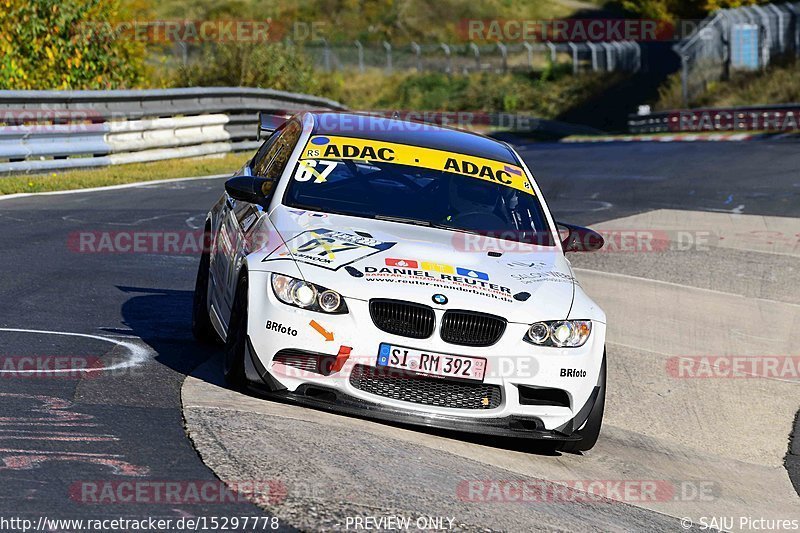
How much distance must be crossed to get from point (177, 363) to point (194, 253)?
15.6ft

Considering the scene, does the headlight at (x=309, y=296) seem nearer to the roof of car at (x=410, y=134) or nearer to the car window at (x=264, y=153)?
the roof of car at (x=410, y=134)

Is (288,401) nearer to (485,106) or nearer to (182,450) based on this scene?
(182,450)

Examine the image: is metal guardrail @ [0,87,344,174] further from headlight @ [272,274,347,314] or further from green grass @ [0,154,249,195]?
headlight @ [272,274,347,314]

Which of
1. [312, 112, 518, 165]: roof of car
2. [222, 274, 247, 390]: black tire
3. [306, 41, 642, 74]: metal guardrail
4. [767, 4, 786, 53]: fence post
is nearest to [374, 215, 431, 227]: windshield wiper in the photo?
[312, 112, 518, 165]: roof of car

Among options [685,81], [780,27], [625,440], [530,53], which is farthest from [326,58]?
[625,440]

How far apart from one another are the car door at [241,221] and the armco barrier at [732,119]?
91.9ft

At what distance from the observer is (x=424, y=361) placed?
6566 mm

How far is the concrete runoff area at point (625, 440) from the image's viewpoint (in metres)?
5.51

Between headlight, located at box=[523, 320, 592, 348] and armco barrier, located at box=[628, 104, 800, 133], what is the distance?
29417 mm

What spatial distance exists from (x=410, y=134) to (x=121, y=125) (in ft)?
35.9

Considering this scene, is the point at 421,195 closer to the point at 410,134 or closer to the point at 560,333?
the point at 410,134

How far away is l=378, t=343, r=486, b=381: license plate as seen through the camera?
6.56 m

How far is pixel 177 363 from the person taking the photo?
25.3ft

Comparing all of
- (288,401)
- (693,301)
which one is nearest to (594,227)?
(693,301)
